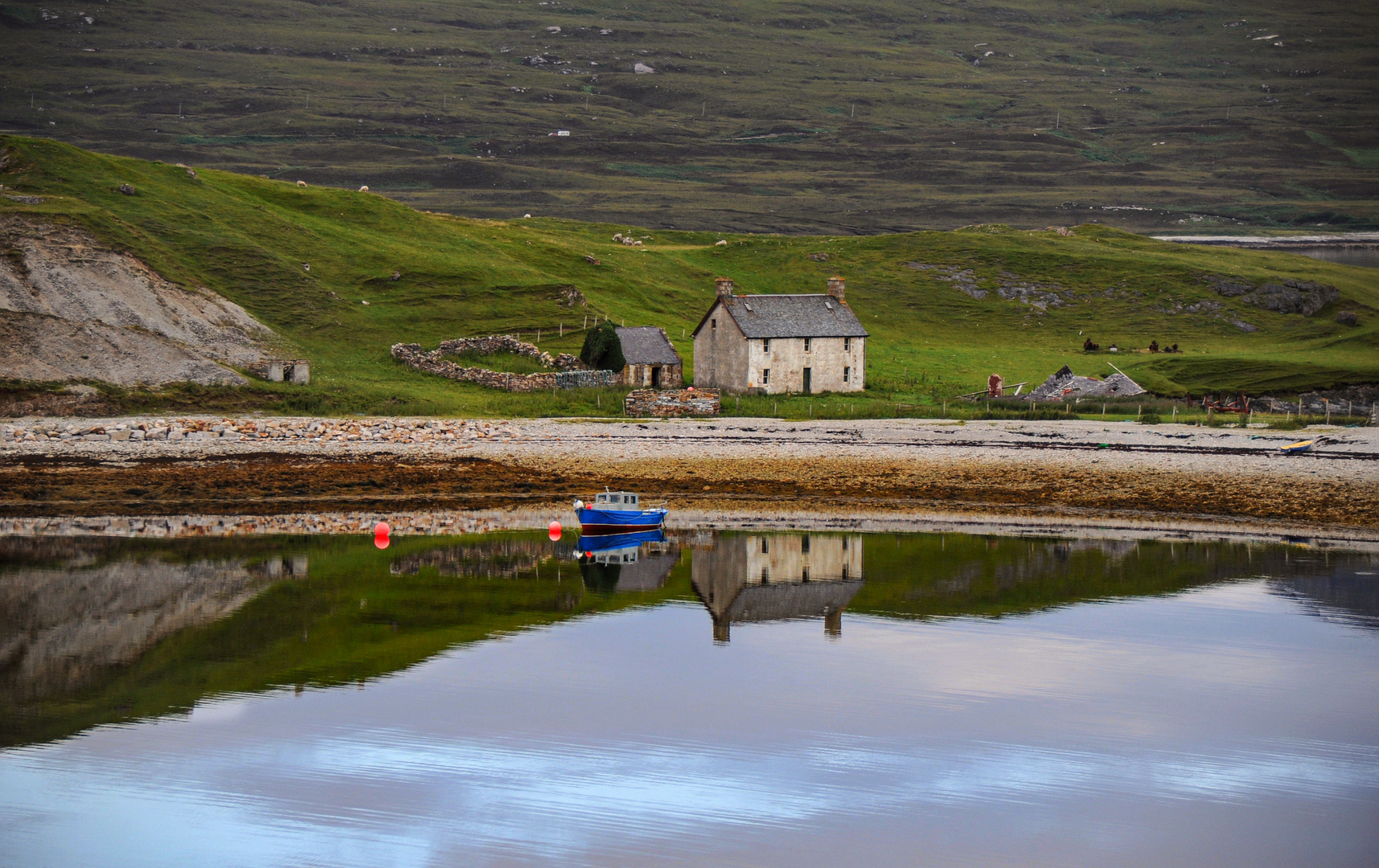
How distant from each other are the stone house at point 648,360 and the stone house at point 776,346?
6.63ft

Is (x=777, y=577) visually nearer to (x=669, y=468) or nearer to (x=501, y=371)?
(x=669, y=468)

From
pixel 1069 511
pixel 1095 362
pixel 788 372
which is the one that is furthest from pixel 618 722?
pixel 1095 362

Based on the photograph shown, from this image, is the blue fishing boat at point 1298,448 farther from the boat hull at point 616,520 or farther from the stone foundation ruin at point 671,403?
the boat hull at point 616,520

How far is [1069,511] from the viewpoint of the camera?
4638 centimetres

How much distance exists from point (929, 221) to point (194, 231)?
135m

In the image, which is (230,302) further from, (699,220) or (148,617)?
(699,220)

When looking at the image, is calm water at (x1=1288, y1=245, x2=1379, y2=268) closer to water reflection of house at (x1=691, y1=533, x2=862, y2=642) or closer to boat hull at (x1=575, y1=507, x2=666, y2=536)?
water reflection of house at (x1=691, y1=533, x2=862, y2=642)

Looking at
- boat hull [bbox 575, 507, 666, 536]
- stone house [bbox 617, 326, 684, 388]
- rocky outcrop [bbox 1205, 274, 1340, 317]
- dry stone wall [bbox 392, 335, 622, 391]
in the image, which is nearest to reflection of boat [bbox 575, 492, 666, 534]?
boat hull [bbox 575, 507, 666, 536]

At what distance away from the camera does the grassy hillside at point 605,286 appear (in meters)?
71.4

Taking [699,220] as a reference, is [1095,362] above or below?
below

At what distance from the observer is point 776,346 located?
68.9 m

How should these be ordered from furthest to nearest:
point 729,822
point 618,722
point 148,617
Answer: point 148,617, point 618,722, point 729,822

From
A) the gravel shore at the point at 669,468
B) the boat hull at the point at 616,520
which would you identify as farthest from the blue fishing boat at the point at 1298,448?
the boat hull at the point at 616,520

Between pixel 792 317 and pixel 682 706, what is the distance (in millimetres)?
46117
